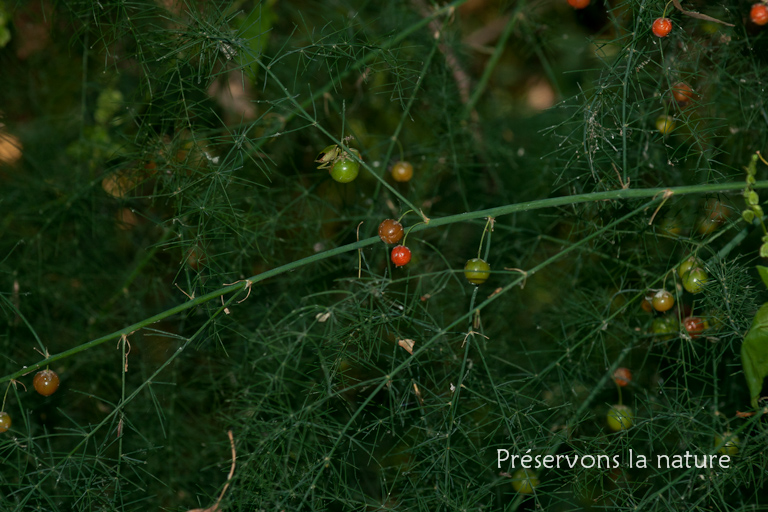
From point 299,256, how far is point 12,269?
725 mm

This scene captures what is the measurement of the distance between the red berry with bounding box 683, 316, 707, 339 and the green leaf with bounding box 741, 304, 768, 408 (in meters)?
0.20

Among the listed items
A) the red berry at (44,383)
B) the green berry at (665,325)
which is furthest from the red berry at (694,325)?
the red berry at (44,383)

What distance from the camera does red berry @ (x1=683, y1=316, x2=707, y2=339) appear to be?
3.97ft

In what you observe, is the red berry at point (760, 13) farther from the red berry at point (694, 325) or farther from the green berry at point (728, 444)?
the green berry at point (728, 444)

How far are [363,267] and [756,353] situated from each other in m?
0.83

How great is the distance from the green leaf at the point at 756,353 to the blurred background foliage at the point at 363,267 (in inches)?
3.8

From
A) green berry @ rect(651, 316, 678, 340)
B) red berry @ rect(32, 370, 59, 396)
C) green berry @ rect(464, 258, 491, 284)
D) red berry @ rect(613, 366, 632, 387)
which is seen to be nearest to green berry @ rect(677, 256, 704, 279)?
green berry @ rect(651, 316, 678, 340)

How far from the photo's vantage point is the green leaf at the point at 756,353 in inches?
38.7

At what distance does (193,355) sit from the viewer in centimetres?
157

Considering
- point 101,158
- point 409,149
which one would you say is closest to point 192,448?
point 101,158

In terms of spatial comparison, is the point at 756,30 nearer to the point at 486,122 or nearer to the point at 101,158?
the point at 486,122

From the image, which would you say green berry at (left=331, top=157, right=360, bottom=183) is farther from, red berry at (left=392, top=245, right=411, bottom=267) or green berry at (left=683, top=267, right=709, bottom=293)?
green berry at (left=683, top=267, right=709, bottom=293)

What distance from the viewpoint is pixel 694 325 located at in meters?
1.21

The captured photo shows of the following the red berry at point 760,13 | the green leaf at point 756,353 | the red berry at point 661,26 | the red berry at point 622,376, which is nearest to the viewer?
the green leaf at point 756,353
